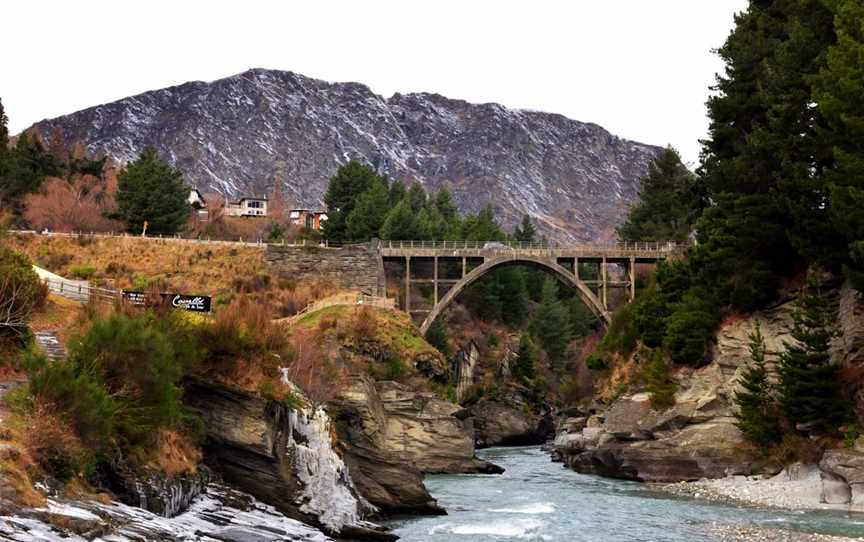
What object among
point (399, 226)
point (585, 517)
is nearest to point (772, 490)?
point (585, 517)

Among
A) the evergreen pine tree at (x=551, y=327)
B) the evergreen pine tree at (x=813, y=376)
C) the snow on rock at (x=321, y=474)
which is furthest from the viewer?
the evergreen pine tree at (x=551, y=327)

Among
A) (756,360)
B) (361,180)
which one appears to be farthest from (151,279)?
(756,360)

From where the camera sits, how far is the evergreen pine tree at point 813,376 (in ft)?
117

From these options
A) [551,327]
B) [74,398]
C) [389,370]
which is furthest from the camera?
[551,327]

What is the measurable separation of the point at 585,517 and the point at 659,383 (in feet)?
58.3

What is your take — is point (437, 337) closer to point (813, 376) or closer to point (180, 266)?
point (180, 266)

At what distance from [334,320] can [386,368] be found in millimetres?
5408

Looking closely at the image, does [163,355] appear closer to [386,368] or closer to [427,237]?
[386,368]

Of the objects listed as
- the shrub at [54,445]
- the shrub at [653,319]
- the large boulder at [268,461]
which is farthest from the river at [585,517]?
the shrub at [653,319]

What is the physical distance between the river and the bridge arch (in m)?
35.7

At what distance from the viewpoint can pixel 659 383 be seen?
161 ft

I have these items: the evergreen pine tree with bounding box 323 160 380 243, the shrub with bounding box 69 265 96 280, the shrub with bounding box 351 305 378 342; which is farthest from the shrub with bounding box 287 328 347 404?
the evergreen pine tree with bounding box 323 160 380 243

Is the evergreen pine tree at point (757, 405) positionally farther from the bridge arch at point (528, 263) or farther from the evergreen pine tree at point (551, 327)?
the evergreen pine tree at point (551, 327)

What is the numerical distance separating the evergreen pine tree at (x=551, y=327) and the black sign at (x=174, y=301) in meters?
75.6
